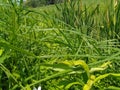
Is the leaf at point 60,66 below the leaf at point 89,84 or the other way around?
the other way around

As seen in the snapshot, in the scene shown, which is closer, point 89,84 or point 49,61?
point 89,84

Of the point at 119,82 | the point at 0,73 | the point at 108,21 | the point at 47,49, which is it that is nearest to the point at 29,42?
the point at 47,49

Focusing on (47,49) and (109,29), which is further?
(109,29)

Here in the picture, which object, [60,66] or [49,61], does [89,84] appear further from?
[49,61]

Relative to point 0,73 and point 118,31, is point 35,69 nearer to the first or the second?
point 0,73

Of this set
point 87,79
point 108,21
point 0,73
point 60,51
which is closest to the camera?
point 87,79

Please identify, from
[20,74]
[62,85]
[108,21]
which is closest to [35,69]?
[20,74]

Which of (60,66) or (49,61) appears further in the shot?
(49,61)

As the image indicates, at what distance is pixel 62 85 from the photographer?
77cm

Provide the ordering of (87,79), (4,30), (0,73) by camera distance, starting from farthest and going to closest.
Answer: (4,30) → (0,73) → (87,79)

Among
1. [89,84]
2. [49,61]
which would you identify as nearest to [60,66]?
[89,84]

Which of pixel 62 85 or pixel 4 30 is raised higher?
pixel 4 30

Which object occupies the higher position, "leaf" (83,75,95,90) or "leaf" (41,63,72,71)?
"leaf" (41,63,72,71)

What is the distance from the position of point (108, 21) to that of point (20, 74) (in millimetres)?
922
